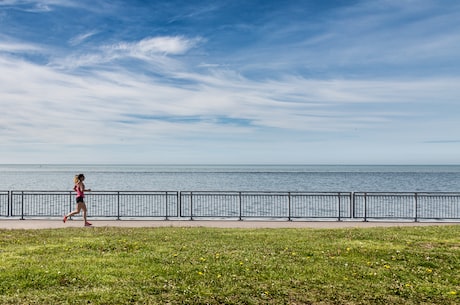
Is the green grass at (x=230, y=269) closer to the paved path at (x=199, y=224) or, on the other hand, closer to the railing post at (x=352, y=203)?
the paved path at (x=199, y=224)

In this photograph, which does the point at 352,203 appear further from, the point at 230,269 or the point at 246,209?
the point at 246,209

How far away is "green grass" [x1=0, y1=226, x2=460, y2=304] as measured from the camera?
7.58 metres

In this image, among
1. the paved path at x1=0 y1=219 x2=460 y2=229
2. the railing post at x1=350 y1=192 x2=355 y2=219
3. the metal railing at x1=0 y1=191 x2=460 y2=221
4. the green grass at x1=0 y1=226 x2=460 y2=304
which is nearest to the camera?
the green grass at x1=0 y1=226 x2=460 y2=304

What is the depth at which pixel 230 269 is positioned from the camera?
916 centimetres

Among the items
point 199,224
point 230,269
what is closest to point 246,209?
point 199,224

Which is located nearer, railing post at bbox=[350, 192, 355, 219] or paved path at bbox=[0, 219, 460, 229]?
paved path at bbox=[0, 219, 460, 229]

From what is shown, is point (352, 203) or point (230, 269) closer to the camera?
point (230, 269)

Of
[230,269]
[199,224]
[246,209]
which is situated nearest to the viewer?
[230,269]

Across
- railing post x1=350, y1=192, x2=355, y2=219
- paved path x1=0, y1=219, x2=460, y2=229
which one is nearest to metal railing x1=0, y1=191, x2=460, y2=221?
railing post x1=350, y1=192, x2=355, y2=219

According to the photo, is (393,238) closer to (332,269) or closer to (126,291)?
(332,269)

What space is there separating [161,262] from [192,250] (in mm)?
1397

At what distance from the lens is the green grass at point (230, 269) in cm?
758

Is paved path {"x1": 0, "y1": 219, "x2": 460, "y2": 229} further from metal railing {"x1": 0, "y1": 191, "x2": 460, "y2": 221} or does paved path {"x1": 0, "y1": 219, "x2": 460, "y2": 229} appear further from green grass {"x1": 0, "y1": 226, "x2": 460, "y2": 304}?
green grass {"x1": 0, "y1": 226, "x2": 460, "y2": 304}

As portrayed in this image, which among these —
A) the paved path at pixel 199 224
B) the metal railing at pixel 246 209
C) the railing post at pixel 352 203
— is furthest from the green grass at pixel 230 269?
the metal railing at pixel 246 209
